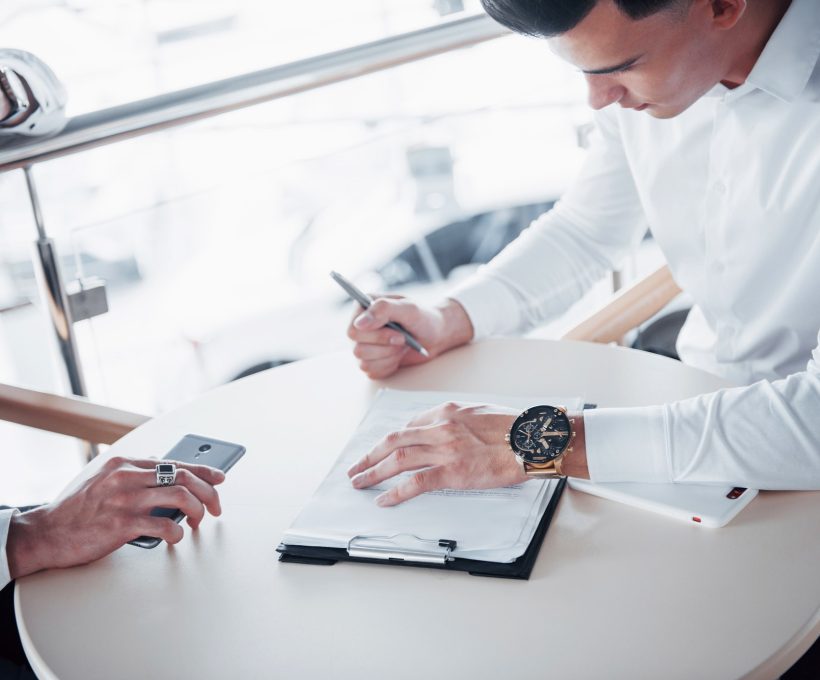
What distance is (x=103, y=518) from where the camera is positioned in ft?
3.37

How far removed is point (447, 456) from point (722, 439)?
309 mm

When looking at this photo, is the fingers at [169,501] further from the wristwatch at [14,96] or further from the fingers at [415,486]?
the wristwatch at [14,96]

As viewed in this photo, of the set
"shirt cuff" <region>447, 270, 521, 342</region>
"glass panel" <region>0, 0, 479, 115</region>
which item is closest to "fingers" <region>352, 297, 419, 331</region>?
"shirt cuff" <region>447, 270, 521, 342</region>

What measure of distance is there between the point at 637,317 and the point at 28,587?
3.57 ft

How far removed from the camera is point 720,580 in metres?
0.90

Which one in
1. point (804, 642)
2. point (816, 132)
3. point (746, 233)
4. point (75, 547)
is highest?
point (816, 132)

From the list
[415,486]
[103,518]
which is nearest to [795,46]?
[415,486]

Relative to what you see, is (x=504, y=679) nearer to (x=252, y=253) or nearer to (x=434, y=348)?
(x=434, y=348)

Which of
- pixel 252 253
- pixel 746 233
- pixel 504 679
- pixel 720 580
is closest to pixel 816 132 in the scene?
pixel 746 233

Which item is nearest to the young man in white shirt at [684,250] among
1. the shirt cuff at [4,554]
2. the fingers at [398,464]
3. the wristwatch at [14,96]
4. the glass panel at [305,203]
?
the fingers at [398,464]

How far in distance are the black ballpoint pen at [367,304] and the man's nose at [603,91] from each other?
42 centimetres

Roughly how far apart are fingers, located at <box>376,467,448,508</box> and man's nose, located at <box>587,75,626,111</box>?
0.55 meters

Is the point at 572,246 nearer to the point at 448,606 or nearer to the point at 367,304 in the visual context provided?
the point at 367,304

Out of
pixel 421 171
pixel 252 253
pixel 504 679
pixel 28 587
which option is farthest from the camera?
pixel 421 171
